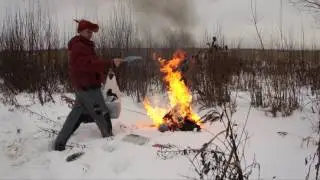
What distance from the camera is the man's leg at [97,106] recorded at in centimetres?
638

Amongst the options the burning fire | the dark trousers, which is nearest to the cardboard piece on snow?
the dark trousers

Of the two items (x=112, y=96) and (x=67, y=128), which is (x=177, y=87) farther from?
(x=67, y=128)

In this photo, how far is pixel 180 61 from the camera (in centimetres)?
680

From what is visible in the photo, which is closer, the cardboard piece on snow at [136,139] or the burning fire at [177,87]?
the cardboard piece on snow at [136,139]

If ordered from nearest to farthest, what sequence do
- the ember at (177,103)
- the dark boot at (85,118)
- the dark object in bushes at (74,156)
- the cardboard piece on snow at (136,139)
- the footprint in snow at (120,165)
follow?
the footprint in snow at (120,165)
the dark object in bushes at (74,156)
the cardboard piece on snow at (136,139)
the dark boot at (85,118)
the ember at (177,103)

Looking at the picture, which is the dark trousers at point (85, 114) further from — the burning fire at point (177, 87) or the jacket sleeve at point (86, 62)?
the burning fire at point (177, 87)

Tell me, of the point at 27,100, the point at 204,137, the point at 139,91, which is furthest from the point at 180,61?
the point at 27,100

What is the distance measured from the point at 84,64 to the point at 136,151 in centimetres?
134

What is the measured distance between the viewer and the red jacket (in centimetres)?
619

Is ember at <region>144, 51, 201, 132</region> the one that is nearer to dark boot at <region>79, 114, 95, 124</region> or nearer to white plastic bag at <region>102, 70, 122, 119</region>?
white plastic bag at <region>102, 70, 122, 119</region>

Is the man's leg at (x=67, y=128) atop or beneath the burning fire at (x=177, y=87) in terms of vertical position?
beneath

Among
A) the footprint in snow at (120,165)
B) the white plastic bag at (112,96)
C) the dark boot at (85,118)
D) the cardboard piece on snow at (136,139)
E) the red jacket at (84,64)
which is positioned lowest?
the footprint in snow at (120,165)

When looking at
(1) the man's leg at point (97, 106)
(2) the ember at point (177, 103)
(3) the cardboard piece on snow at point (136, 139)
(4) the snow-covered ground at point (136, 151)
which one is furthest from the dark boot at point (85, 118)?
(2) the ember at point (177, 103)

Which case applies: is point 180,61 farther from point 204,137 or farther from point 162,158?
point 162,158
